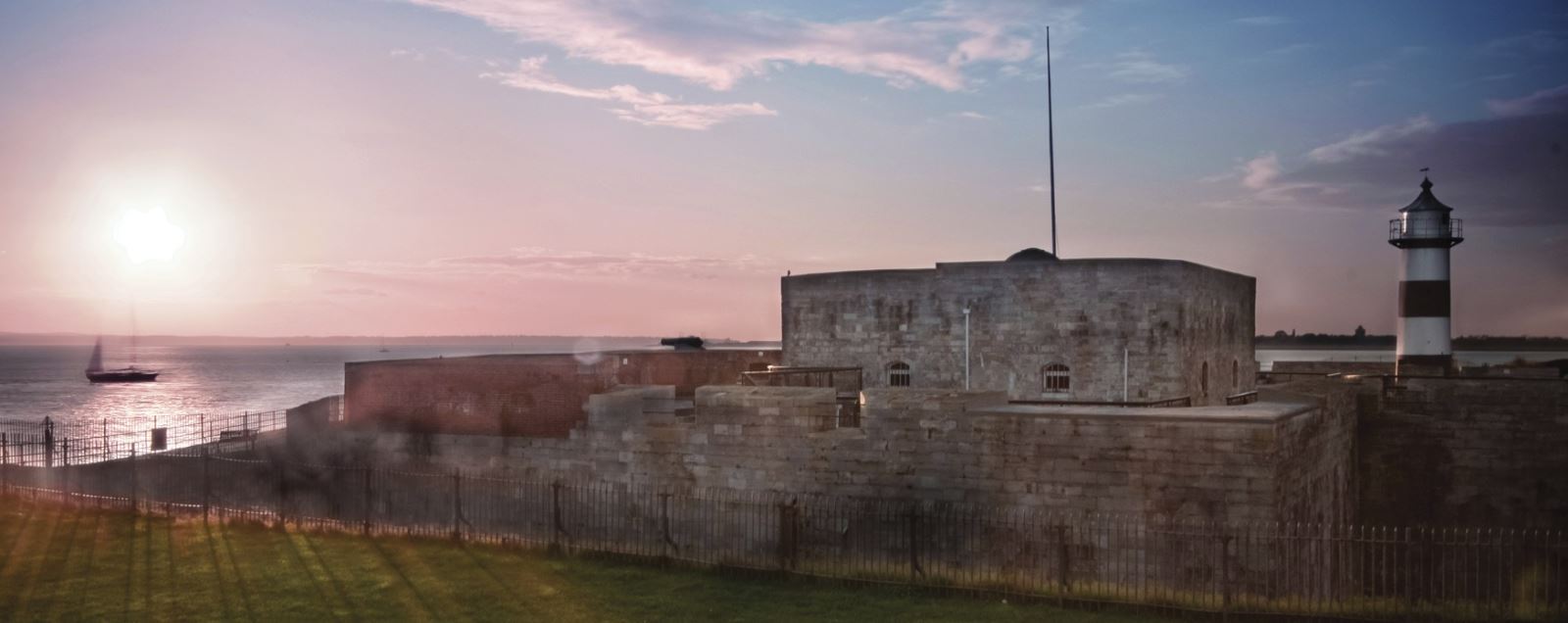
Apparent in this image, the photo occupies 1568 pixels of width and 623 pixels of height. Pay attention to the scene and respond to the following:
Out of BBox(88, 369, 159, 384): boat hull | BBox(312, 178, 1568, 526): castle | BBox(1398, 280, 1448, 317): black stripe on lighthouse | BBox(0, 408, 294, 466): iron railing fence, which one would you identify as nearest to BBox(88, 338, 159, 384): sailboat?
BBox(88, 369, 159, 384): boat hull

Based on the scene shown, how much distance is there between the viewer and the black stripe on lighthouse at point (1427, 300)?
3466 cm

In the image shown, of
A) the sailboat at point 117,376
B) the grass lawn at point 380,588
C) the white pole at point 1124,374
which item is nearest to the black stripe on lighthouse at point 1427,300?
the white pole at point 1124,374

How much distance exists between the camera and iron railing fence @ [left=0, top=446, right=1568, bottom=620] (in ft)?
48.3

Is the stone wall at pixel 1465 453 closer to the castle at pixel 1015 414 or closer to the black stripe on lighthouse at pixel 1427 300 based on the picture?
the castle at pixel 1015 414

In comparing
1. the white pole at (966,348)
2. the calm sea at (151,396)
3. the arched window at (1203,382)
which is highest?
the white pole at (966,348)

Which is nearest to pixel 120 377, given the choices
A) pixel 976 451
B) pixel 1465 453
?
pixel 976 451

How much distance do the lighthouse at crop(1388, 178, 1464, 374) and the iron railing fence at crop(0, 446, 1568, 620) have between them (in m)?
8.83

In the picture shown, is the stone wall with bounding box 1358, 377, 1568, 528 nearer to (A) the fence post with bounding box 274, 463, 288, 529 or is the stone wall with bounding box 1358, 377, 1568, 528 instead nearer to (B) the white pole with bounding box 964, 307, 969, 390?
(B) the white pole with bounding box 964, 307, 969, 390

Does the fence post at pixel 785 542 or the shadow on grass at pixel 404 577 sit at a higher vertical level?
the fence post at pixel 785 542

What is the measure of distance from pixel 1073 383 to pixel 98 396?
431 ft

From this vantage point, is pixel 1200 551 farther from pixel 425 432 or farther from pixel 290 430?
pixel 290 430

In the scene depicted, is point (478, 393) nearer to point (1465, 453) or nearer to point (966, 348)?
point (966, 348)

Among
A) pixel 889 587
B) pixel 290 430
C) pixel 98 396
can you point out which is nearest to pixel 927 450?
pixel 889 587

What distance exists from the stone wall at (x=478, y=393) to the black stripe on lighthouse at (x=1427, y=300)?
20.3 m
